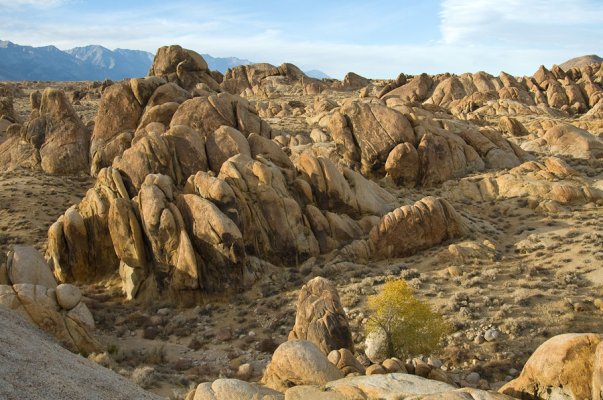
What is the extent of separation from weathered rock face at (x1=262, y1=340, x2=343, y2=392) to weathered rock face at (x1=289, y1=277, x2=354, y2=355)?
3962 mm

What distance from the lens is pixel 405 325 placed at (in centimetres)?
2148

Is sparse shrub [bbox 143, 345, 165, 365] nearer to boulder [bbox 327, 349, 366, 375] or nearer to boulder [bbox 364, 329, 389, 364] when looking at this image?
boulder [bbox 327, 349, 366, 375]

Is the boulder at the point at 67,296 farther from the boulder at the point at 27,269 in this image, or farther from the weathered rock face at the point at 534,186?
the weathered rock face at the point at 534,186

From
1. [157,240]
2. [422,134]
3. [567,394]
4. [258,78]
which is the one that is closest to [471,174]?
[422,134]

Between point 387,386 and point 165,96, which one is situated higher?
point 165,96

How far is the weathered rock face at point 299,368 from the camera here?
16.0 meters

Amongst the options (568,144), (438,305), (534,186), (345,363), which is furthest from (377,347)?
(568,144)

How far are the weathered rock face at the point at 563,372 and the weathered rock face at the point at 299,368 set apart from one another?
18.4 feet

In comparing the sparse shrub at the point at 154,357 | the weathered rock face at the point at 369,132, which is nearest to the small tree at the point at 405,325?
the sparse shrub at the point at 154,357

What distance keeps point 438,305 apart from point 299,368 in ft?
39.2

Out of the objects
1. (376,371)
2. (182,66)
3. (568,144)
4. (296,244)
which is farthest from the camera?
(182,66)

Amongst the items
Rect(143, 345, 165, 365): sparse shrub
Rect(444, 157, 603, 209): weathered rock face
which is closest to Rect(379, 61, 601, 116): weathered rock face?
Rect(444, 157, 603, 209): weathered rock face

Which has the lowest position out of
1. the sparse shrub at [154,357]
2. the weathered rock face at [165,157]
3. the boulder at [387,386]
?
the sparse shrub at [154,357]

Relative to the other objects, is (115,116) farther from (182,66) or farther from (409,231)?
(409,231)
